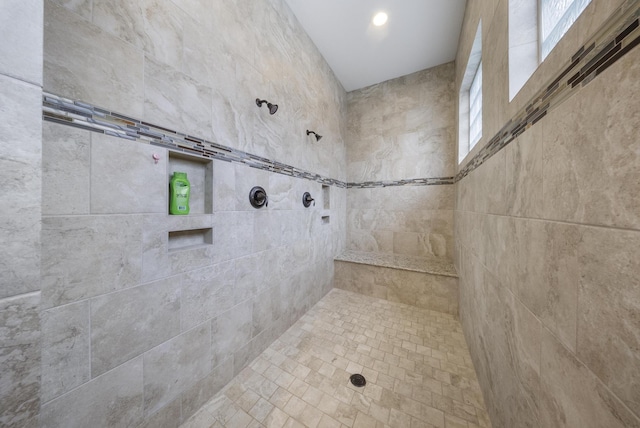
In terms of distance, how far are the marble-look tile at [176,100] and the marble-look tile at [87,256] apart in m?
0.53

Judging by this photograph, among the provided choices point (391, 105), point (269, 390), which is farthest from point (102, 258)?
point (391, 105)

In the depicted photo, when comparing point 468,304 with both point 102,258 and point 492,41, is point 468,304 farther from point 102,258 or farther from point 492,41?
point 102,258

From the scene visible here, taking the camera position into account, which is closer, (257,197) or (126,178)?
(126,178)

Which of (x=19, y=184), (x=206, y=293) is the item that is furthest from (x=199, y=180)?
(x=19, y=184)

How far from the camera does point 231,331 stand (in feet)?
4.39

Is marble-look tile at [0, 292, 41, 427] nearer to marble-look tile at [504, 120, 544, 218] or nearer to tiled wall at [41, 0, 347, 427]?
tiled wall at [41, 0, 347, 427]

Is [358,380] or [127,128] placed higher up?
[127,128]

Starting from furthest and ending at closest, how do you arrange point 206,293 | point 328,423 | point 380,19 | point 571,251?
point 380,19 < point 206,293 < point 328,423 < point 571,251

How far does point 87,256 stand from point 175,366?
714 millimetres

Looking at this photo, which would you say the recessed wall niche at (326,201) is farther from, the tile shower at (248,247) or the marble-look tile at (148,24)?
the marble-look tile at (148,24)

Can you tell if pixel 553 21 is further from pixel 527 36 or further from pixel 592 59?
pixel 592 59

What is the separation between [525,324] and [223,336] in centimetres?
156

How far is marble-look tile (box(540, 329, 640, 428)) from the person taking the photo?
0.41 metres

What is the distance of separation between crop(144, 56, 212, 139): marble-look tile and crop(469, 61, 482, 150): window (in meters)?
2.25
